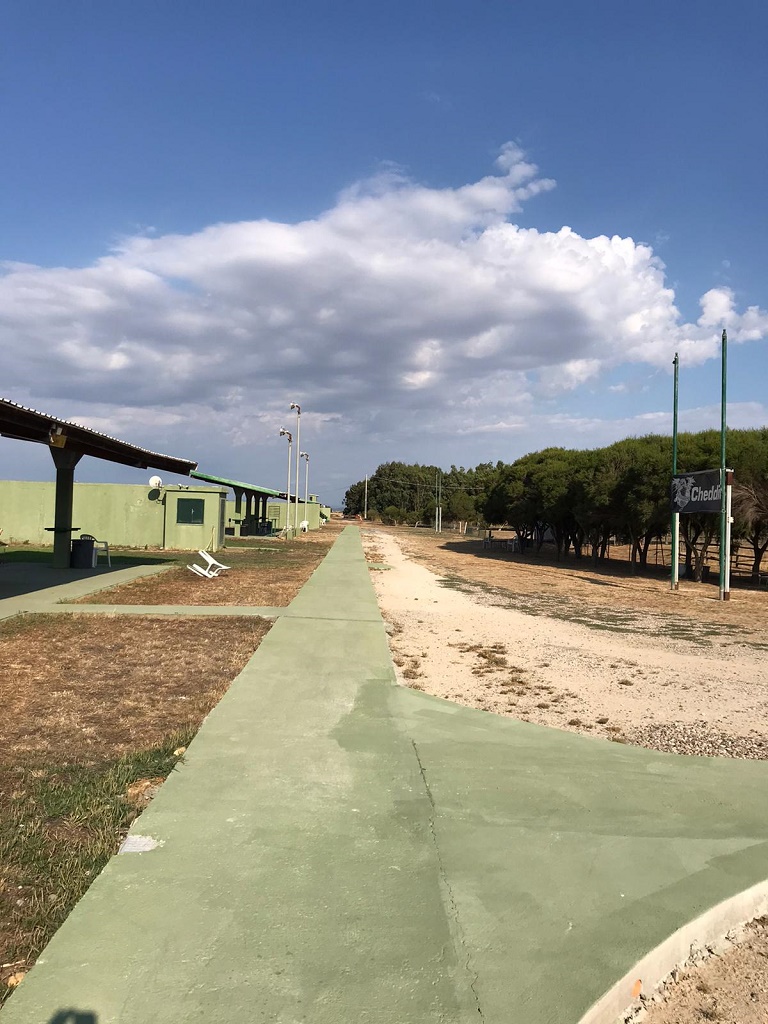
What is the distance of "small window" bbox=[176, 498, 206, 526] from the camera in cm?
2814

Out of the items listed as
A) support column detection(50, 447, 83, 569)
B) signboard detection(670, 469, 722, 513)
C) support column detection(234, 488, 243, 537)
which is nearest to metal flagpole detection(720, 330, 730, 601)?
signboard detection(670, 469, 722, 513)

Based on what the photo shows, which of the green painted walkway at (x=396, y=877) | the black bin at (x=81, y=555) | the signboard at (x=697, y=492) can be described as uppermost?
the signboard at (x=697, y=492)

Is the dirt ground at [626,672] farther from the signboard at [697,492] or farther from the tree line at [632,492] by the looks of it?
the tree line at [632,492]

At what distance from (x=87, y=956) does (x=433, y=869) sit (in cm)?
143

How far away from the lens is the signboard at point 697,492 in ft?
64.4

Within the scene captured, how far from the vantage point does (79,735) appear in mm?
4969

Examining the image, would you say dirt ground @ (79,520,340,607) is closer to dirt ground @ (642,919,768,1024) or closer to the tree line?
dirt ground @ (642,919,768,1024)

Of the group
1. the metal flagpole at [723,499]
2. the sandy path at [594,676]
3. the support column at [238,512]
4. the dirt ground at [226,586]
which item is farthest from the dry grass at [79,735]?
the support column at [238,512]

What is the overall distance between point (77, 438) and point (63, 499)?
195cm

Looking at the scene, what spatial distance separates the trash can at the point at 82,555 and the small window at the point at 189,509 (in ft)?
35.4

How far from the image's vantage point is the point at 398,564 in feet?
84.5

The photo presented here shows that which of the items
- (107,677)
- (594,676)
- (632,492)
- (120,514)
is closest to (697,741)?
(594,676)

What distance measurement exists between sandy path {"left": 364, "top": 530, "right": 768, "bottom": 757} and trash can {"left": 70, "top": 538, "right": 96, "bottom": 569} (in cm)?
866

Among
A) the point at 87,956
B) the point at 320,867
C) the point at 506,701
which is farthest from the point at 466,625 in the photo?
the point at 87,956
